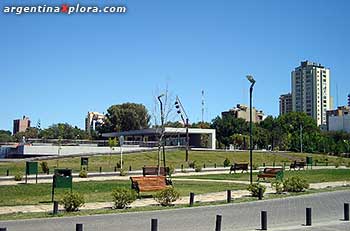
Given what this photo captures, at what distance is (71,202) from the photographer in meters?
16.1

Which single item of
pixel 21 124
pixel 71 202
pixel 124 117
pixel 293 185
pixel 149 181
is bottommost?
pixel 71 202

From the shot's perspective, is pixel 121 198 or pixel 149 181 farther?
pixel 149 181

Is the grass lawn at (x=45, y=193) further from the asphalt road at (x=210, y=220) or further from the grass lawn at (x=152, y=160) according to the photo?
the grass lawn at (x=152, y=160)

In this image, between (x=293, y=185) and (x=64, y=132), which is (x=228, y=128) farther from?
(x=293, y=185)

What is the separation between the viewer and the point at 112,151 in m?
67.0

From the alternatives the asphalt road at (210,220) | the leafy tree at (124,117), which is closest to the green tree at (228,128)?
the leafy tree at (124,117)

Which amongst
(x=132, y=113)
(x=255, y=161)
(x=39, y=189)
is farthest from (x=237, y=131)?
(x=39, y=189)

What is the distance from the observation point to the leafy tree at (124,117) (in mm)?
111844

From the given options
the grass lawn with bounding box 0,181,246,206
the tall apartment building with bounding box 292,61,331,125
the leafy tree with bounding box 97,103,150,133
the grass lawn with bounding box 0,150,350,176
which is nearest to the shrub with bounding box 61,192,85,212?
the grass lawn with bounding box 0,181,246,206

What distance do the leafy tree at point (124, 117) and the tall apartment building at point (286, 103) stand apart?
274ft

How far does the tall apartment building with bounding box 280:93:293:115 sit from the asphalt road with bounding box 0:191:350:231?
548ft

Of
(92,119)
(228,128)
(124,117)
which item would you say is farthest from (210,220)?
(92,119)

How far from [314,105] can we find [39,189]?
152454mm

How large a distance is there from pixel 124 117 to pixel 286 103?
299 ft
